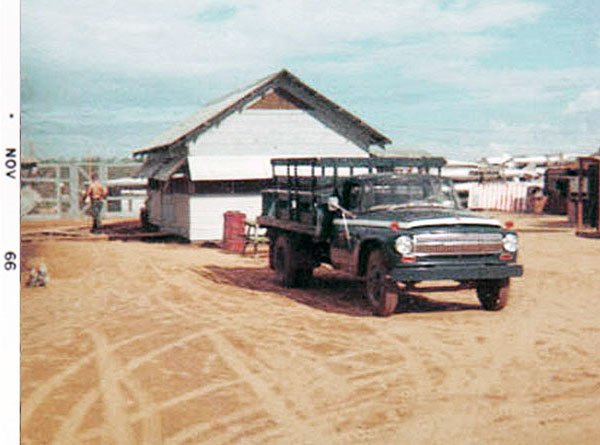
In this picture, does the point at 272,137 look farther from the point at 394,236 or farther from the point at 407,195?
the point at 394,236

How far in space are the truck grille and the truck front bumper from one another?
20cm

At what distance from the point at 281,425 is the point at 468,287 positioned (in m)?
5.29

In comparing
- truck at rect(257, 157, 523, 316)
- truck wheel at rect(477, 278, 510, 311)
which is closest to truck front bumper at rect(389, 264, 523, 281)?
truck at rect(257, 157, 523, 316)

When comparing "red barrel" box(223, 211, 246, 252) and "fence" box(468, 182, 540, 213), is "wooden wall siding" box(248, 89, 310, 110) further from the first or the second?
"fence" box(468, 182, 540, 213)

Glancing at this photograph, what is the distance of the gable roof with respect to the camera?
23844 mm

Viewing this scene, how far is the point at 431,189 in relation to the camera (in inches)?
460

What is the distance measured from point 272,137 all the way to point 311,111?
1689mm

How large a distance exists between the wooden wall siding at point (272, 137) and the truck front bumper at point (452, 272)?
15009 mm

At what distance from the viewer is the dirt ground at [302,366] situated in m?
5.87

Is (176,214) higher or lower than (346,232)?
lower

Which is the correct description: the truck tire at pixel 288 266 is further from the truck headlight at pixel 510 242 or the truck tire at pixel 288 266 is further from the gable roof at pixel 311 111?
the gable roof at pixel 311 111

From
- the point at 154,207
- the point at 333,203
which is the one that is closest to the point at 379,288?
the point at 333,203

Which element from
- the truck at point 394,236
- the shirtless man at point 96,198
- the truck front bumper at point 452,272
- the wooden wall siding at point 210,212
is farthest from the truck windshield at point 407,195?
the shirtless man at point 96,198

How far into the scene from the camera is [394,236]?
32.9 feet
